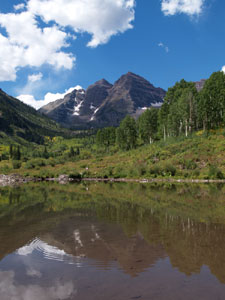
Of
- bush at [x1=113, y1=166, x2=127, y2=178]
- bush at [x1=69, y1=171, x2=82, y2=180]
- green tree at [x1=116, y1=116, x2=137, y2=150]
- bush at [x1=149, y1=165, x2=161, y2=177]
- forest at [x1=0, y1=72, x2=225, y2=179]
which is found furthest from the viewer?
green tree at [x1=116, y1=116, x2=137, y2=150]

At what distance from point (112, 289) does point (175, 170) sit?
54921 mm

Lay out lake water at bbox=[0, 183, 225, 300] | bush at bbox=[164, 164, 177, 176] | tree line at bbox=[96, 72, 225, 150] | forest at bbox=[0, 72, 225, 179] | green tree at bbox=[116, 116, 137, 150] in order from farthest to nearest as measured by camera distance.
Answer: green tree at bbox=[116, 116, 137, 150], tree line at bbox=[96, 72, 225, 150], bush at bbox=[164, 164, 177, 176], forest at bbox=[0, 72, 225, 179], lake water at bbox=[0, 183, 225, 300]

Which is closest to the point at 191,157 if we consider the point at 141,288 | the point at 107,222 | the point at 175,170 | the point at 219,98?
the point at 175,170

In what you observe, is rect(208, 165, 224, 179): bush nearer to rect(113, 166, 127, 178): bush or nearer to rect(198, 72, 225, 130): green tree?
rect(198, 72, 225, 130): green tree

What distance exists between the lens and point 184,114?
75.8 metres

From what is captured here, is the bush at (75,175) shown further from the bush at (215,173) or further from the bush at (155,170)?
the bush at (215,173)

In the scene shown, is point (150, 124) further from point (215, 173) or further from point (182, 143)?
point (215, 173)

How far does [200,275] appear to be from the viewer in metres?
7.79

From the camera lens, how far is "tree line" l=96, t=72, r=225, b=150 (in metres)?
71.6

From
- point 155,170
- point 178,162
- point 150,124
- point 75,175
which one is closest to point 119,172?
point 155,170

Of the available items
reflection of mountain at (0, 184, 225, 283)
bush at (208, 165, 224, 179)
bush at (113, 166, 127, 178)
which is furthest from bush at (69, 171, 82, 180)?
reflection of mountain at (0, 184, 225, 283)

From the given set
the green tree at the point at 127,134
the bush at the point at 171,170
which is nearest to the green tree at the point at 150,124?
the green tree at the point at 127,134

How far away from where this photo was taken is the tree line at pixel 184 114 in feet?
235

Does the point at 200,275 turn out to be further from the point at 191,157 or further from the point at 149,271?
the point at 191,157
